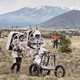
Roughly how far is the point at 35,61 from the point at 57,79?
1.52 meters

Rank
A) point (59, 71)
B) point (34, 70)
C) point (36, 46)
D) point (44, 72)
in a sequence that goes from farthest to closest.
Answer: point (44, 72), point (36, 46), point (34, 70), point (59, 71)

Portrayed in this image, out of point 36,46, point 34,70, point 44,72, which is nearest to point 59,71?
point 34,70

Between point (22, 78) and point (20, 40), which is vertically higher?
point (20, 40)

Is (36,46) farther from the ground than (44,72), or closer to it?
farther from the ground

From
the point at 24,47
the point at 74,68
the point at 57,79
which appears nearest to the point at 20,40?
the point at 24,47

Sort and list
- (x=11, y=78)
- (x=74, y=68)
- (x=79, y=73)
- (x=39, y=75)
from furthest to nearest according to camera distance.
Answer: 1. (x=74, y=68)
2. (x=79, y=73)
3. (x=39, y=75)
4. (x=11, y=78)

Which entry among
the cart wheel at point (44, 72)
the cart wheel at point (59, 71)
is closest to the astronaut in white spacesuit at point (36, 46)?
the cart wheel at point (44, 72)

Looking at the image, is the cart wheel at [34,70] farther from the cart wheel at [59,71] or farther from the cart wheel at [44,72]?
the cart wheel at [59,71]

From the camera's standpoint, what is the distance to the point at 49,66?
1438cm

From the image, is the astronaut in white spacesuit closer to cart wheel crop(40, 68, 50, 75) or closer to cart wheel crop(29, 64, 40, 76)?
cart wheel crop(29, 64, 40, 76)

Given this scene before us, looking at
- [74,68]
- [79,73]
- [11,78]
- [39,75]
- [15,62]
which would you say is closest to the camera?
[11,78]

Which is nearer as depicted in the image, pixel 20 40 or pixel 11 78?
pixel 11 78

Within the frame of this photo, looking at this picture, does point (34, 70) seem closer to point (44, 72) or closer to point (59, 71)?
point (44, 72)

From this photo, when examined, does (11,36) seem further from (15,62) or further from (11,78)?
(11,78)
